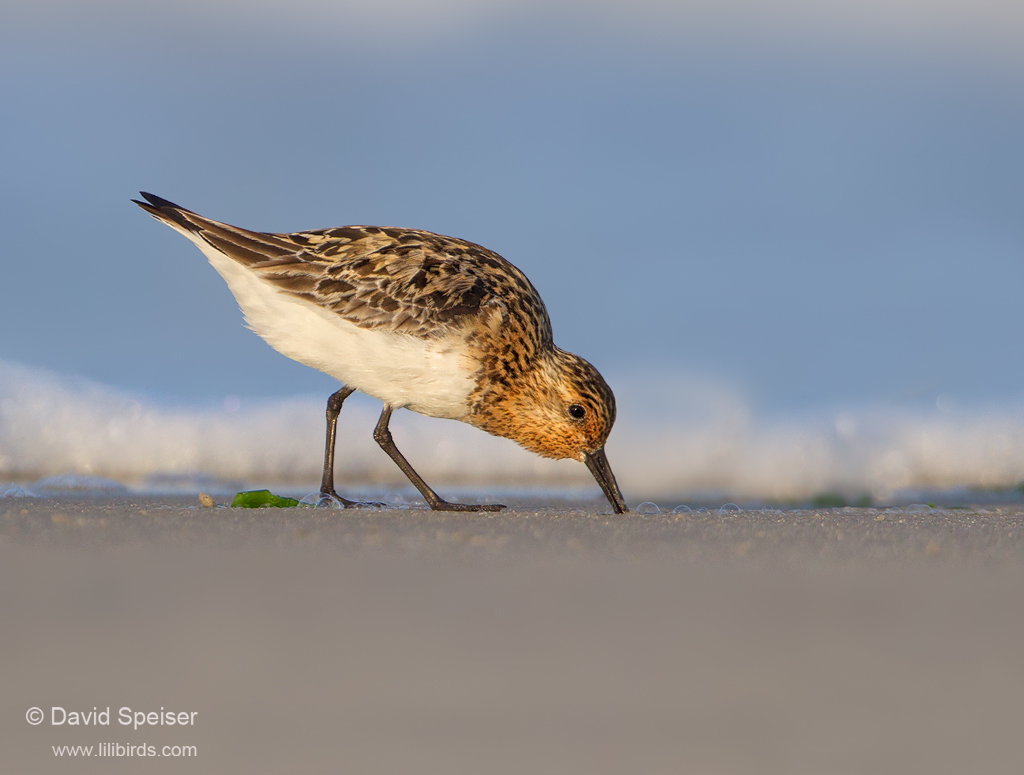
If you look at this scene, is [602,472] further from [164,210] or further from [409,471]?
[164,210]

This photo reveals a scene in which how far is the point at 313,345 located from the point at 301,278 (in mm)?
444

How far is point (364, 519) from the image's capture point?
509 cm

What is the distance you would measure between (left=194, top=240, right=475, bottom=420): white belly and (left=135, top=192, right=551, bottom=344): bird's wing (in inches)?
2.9

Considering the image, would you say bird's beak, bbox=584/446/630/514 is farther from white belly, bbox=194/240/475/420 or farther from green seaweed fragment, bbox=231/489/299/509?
green seaweed fragment, bbox=231/489/299/509

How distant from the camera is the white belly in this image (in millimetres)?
5828

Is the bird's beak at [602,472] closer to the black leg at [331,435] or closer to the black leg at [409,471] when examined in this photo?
the black leg at [409,471]

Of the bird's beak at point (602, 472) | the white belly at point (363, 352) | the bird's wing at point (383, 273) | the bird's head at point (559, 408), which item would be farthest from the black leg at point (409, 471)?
the bird's wing at point (383, 273)

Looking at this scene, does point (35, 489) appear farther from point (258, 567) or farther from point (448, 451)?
point (258, 567)

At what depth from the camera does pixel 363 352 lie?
5.87 m

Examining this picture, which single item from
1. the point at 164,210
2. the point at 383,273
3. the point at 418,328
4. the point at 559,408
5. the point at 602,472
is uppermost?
the point at 164,210

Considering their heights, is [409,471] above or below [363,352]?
below

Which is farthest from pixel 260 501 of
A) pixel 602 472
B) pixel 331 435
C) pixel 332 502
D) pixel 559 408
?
pixel 602 472

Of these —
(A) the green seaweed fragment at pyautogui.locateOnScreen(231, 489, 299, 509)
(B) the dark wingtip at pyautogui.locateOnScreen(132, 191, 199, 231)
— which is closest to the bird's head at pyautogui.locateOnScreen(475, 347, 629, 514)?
(A) the green seaweed fragment at pyautogui.locateOnScreen(231, 489, 299, 509)

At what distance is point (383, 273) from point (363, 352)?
0.54 metres
